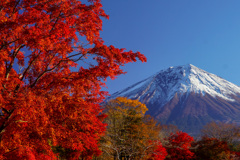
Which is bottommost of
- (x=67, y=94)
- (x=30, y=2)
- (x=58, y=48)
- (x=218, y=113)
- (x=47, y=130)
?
(x=47, y=130)

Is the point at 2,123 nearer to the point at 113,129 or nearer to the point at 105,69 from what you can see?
the point at 105,69

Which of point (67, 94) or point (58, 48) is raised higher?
point (58, 48)

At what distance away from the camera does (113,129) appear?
18.1 meters

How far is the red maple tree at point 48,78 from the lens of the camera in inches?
203

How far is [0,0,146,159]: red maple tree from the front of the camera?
5.17 metres

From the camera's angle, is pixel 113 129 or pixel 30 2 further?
pixel 113 129

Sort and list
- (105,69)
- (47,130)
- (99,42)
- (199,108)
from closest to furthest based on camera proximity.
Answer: (47,130) < (105,69) < (99,42) < (199,108)

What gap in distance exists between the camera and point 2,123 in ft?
18.4

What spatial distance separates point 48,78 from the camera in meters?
6.79

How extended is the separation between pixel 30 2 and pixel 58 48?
1.69 meters

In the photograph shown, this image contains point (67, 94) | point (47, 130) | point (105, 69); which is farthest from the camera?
point (105, 69)

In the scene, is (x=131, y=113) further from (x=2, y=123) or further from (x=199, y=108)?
(x=199, y=108)

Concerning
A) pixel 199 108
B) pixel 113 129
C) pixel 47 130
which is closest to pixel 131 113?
pixel 113 129

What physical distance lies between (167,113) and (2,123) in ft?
620
